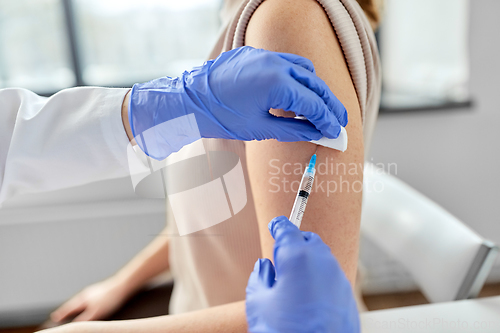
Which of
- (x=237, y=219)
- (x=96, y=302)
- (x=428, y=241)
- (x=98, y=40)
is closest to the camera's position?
(x=237, y=219)

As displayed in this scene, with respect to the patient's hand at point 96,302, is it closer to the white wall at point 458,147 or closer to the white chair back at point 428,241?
the white chair back at point 428,241

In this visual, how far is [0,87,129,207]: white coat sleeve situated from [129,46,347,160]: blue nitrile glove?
5 cm

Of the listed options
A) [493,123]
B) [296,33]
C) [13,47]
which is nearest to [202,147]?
[296,33]

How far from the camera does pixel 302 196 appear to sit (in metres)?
0.59

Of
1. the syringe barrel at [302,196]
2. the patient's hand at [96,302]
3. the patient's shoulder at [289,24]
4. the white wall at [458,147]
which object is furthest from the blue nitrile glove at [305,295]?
the white wall at [458,147]

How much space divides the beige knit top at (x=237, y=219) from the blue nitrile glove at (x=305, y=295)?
257mm

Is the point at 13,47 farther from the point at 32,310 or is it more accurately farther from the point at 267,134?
the point at 267,134

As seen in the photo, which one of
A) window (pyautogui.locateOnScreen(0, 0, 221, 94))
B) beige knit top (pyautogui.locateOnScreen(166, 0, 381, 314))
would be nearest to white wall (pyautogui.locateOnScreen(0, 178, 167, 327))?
beige knit top (pyautogui.locateOnScreen(166, 0, 381, 314))

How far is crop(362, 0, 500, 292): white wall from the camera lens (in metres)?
2.18

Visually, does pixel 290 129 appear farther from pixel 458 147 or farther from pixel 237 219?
pixel 458 147

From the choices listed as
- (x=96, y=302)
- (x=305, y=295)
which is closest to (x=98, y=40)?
(x=96, y=302)

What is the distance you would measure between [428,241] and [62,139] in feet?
3.17

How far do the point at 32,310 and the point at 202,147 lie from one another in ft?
5.86

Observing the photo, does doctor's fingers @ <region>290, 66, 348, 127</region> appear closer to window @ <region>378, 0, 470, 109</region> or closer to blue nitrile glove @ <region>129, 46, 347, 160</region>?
blue nitrile glove @ <region>129, 46, 347, 160</region>
